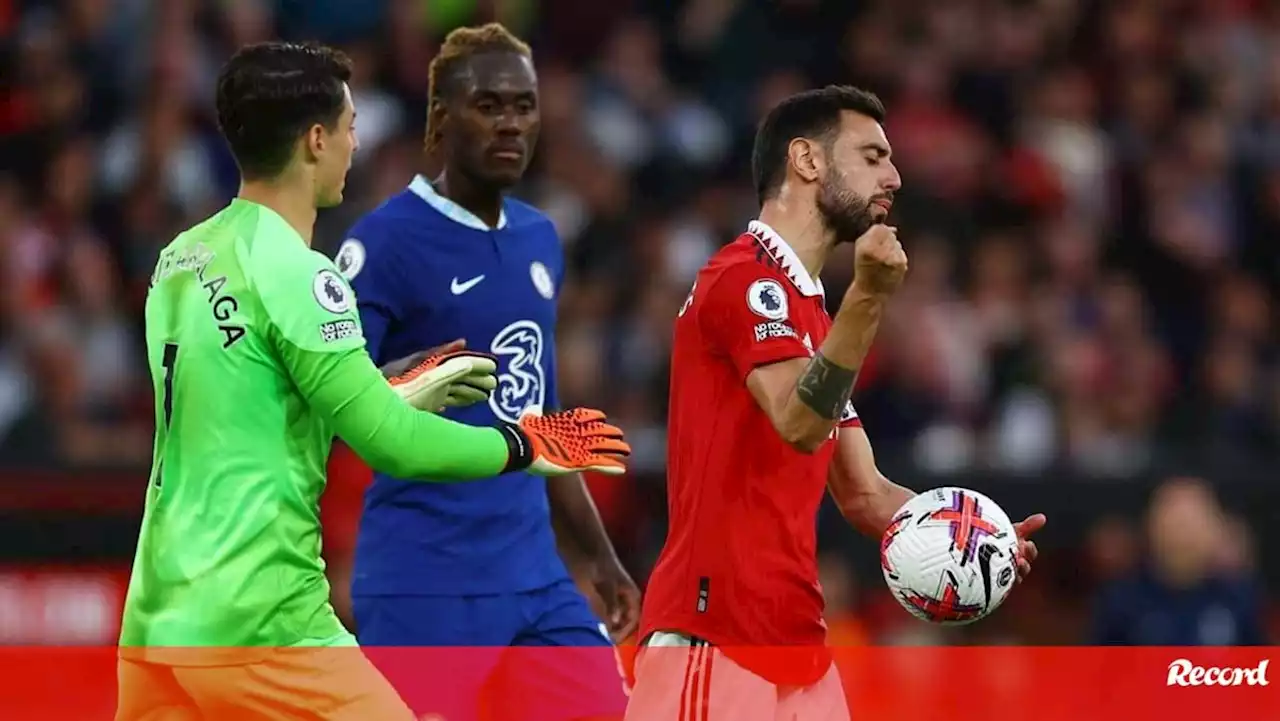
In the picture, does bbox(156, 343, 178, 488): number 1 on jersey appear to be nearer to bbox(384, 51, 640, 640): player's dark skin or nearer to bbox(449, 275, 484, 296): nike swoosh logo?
bbox(449, 275, 484, 296): nike swoosh logo

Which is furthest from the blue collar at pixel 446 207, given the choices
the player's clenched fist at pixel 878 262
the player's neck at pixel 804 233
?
the player's clenched fist at pixel 878 262

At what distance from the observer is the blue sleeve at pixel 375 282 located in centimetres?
706

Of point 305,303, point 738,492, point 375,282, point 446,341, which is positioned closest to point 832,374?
point 738,492

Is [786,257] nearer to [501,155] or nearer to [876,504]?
[876,504]

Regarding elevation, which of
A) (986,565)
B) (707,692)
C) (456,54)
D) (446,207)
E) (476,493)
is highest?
(456,54)

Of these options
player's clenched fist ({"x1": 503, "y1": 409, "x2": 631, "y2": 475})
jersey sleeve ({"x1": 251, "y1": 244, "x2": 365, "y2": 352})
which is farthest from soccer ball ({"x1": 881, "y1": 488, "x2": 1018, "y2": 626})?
jersey sleeve ({"x1": 251, "y1": 244, "x2": 365, "y2": 352})

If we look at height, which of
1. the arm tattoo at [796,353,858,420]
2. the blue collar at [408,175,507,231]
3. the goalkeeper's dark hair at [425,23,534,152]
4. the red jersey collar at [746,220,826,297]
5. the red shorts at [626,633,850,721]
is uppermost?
the goalkeeper's dark hair at [425,23,534,152]

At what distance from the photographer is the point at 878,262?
530 centimetres

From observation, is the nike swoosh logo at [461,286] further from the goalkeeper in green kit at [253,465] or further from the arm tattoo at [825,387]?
the arm tattoo at [825,387]

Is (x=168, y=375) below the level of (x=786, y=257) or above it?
below

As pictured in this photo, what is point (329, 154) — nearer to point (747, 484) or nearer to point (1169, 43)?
point (747, 484)

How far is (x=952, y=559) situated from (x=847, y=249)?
25.6ft

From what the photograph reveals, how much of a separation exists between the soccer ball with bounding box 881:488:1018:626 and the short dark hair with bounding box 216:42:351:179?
1.85 m

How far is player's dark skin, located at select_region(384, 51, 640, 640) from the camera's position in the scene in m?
7.32
